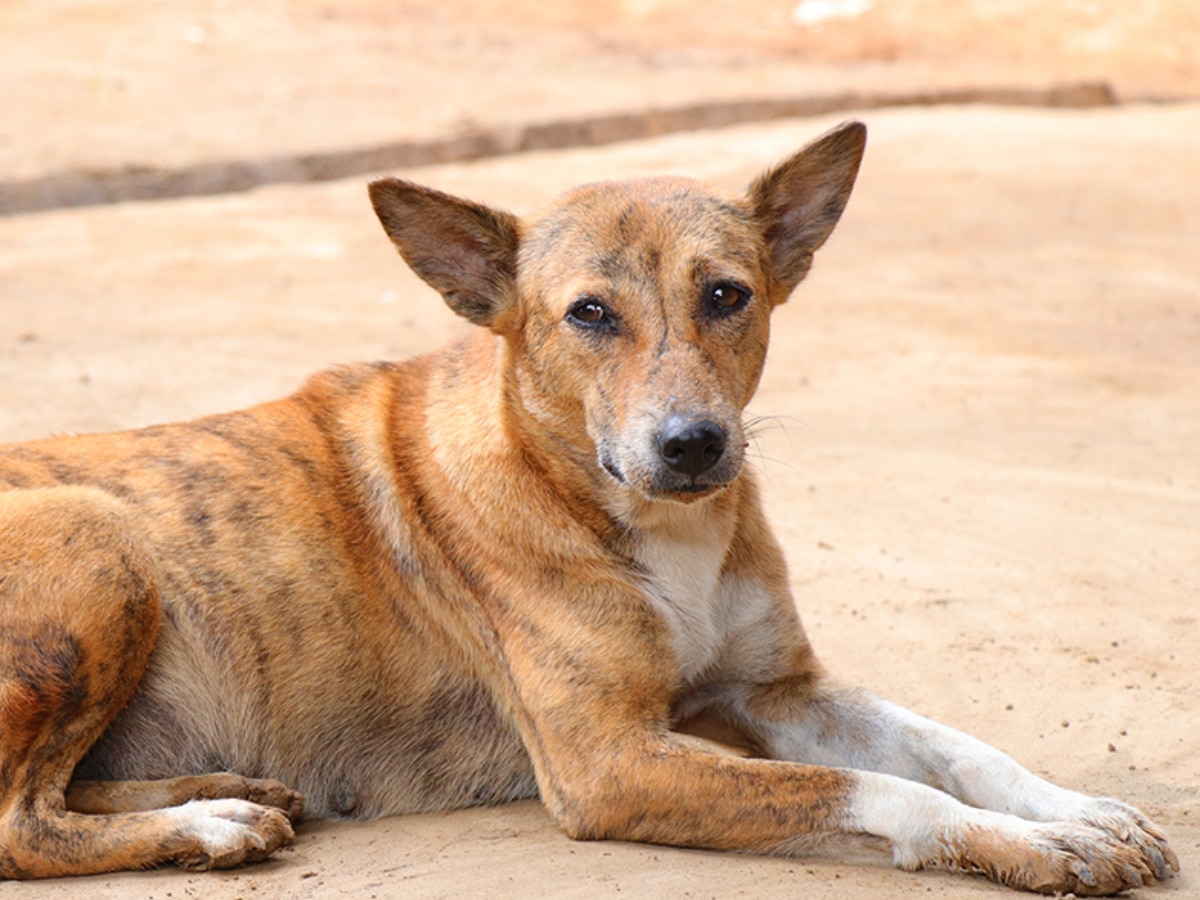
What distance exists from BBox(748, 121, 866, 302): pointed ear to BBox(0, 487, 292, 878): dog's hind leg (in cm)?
198

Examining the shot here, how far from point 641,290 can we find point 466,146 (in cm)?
869

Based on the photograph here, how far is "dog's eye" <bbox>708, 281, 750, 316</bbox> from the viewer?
415cm

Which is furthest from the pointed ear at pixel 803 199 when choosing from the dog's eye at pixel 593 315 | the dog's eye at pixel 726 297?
the dog's eye at pixel 593 315

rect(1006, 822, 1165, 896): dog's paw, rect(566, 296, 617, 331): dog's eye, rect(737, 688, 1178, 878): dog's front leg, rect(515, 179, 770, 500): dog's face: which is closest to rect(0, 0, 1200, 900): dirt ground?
rect(1006, 822, 1165, 896): dog's paw

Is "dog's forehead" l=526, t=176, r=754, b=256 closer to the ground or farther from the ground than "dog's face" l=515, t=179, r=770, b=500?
farther from the ground

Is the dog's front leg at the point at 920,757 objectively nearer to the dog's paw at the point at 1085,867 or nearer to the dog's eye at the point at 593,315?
the dog's paw at the point at 1085,867

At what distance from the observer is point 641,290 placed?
4117 mm

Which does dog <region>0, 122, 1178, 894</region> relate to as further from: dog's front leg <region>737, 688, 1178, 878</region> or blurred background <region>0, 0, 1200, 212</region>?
blurred background <region>0, 0, 1200, 212</region>

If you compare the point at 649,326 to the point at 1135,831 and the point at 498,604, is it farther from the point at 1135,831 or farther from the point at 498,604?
the point at 1135,831

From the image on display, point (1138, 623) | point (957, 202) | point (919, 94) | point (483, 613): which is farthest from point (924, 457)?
point (919, 94)

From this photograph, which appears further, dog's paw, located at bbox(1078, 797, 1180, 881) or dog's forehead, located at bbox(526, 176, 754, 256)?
dog's forehead, located at bbox(526, 176, 754, 256)

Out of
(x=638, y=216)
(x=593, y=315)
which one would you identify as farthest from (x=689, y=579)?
(x=638, y=216)

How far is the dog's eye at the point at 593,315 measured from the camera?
413cm

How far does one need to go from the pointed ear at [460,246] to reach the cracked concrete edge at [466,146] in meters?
7.63
